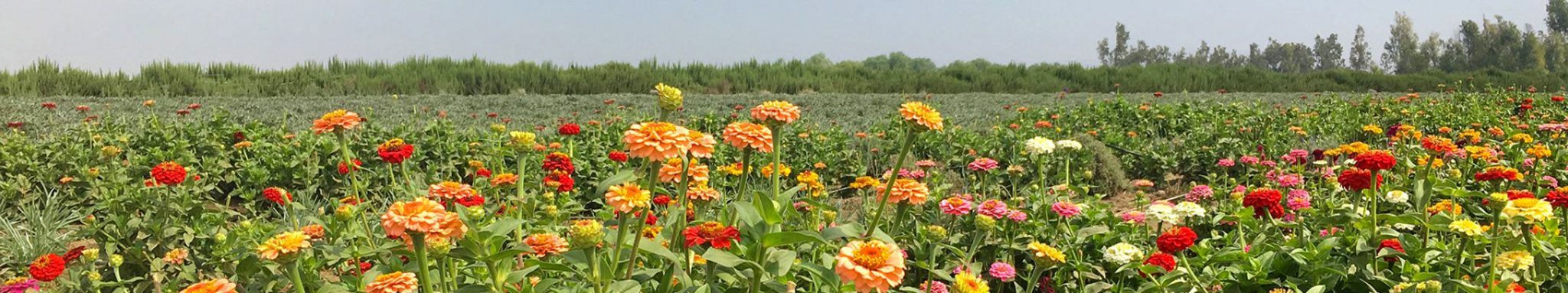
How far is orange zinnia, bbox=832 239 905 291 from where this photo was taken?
1.33 metres

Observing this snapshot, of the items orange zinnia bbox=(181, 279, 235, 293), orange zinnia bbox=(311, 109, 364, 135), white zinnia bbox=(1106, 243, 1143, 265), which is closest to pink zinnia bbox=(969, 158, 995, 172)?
white zinnia bbox=(1106, 243, 1143, 265)

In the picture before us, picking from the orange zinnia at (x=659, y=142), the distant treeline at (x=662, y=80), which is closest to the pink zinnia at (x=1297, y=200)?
the orange zinnia at (x=659, y=142)

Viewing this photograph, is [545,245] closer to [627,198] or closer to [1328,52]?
[627,198]

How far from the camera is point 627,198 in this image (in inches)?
61.1

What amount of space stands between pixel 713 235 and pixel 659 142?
1.08ft

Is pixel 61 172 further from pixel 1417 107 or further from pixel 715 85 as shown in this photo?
pixel 715 85

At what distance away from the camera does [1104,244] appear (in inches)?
102

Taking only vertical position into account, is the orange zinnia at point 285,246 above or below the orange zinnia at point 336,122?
below

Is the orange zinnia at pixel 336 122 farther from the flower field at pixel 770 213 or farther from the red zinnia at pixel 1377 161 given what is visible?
the red zinnia at pixel 1377 161

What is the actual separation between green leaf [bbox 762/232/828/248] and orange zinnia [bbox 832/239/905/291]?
0.17 meters

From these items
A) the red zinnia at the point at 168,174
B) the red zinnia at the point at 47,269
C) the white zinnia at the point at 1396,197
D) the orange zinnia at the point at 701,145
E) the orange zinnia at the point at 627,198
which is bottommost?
the red zinnia at the point at 47,269

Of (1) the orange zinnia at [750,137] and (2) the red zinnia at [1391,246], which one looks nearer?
(1) the orange zinnia at [750,137]

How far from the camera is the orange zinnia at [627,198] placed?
5.05ft

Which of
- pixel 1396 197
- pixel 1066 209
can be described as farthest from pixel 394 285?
pixel 1396 197
